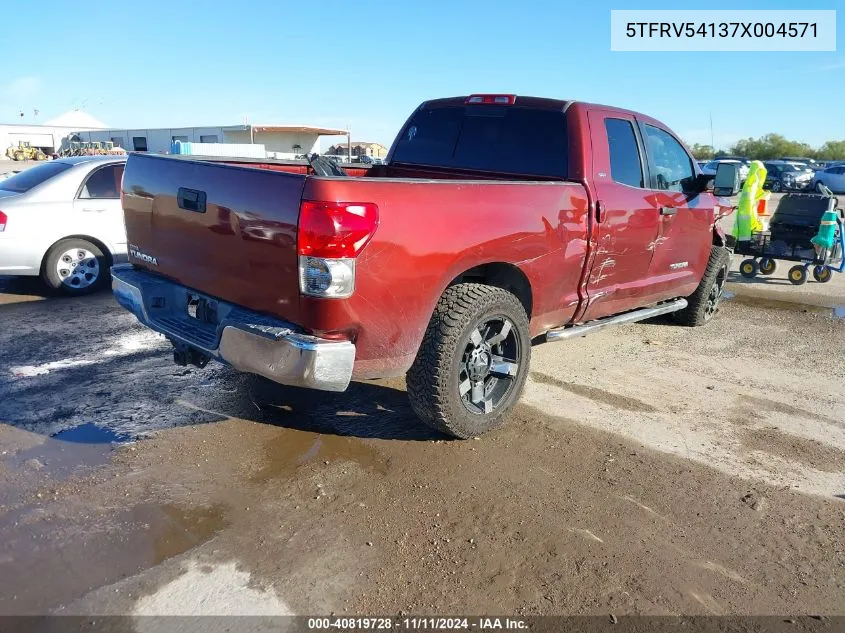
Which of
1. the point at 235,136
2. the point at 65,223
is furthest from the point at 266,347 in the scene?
the point at 235,136

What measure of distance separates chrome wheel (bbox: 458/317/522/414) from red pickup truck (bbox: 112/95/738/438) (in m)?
0.01

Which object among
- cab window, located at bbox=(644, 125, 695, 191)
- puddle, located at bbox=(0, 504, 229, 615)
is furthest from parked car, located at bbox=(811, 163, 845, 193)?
puddle, located at bbox=(0, 504, 229, 615)

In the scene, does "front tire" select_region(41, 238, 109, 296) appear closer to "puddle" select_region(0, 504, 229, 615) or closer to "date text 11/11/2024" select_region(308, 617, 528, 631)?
"puddle" select_region(0, 504, 229, 615)

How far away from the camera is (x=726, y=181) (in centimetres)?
587

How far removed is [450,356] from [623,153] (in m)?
2.37

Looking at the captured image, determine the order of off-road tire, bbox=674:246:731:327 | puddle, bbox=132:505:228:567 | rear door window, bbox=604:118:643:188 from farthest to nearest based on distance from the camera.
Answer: off-road tire, bbox=674:246:731:327 → rear door window, bbox=604:118:643:188 → puddle, bbox=132:505:228:567

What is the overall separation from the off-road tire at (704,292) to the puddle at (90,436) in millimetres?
5323

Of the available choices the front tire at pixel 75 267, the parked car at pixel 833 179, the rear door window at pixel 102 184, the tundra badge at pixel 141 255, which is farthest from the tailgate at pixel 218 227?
the parked car at pixel 833 179

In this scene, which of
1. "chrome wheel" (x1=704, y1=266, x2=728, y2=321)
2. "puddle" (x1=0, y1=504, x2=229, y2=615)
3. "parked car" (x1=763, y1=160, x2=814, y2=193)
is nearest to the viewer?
"puddle" (x1=0, y1=504, x2=229, y2=615)

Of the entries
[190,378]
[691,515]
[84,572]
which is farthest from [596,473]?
[190,378]

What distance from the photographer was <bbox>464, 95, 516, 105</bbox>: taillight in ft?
16.0

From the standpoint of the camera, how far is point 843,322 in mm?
7262

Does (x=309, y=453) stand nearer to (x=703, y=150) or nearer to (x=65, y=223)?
(x=65, y=223)

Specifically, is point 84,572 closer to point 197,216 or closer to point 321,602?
point 321,602
